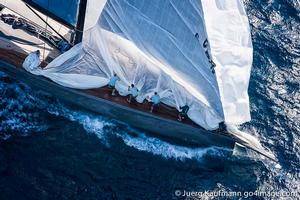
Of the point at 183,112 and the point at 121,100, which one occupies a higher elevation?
the point at 121,100

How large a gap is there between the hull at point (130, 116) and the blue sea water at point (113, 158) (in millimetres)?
551

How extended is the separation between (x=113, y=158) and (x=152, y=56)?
4865 mm

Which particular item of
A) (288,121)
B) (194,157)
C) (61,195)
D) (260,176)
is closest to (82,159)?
(61,195)

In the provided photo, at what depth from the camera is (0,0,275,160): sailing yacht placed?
623 inches

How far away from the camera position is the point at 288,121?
71.6ft

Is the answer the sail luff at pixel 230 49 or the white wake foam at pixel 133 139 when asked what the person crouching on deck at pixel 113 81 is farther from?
the sail luff at pixel 230 49

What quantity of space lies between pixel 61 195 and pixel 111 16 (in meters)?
7.16

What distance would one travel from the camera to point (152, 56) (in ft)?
56.1

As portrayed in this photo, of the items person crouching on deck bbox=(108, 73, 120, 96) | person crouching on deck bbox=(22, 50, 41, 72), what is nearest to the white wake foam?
person crouching on deck bbox=(108, 73, 120, 96)

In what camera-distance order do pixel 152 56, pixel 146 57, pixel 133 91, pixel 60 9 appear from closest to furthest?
pixel 152 56 → pixel 146 57 → pixel 60 9 → pixel 133 91

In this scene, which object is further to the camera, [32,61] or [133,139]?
[133,139]

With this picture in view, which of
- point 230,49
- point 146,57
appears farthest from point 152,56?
point 230,49

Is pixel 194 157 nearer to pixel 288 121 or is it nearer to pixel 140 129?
pixel 140 129

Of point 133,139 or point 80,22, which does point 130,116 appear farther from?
point 80,22
